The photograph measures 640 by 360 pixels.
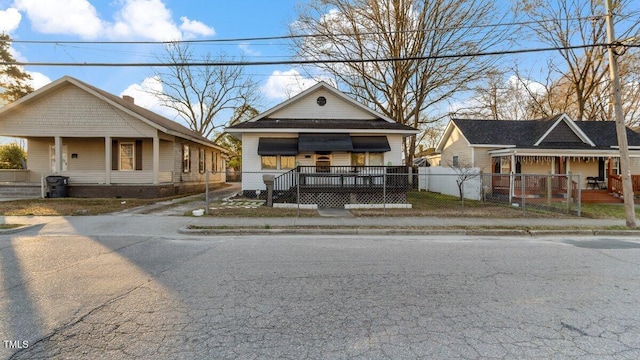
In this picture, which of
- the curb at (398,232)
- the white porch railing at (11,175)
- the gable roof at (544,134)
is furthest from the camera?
the gable roof at (544,134)

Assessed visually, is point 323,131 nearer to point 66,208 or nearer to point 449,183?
point 449,183

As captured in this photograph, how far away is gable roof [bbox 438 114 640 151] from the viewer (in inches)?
776

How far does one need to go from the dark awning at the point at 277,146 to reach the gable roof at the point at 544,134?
39.6 ft

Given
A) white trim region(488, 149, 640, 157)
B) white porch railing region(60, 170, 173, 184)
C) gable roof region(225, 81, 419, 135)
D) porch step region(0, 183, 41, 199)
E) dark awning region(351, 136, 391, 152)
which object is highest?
gable roof region(225, 81, 419, 135)

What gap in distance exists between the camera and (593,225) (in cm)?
973

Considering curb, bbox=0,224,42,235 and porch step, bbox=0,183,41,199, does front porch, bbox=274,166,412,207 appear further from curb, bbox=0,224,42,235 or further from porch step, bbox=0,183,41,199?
porch step, bbox=0,183,41,199

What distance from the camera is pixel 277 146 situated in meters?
15.9

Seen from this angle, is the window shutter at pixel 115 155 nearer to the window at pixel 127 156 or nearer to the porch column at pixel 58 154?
the window at pixel 127 156

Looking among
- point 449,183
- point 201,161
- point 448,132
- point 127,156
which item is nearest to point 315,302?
point 127,156

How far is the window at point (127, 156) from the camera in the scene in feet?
58.2

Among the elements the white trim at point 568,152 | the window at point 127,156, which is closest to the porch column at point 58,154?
→ the window at point 127,156

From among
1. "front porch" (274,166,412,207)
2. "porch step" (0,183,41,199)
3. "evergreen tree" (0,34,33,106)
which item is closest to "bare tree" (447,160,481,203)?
"front porch" (274,166,412,207)

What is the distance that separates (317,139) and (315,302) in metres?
12.4

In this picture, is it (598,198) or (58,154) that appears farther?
(598,198)
